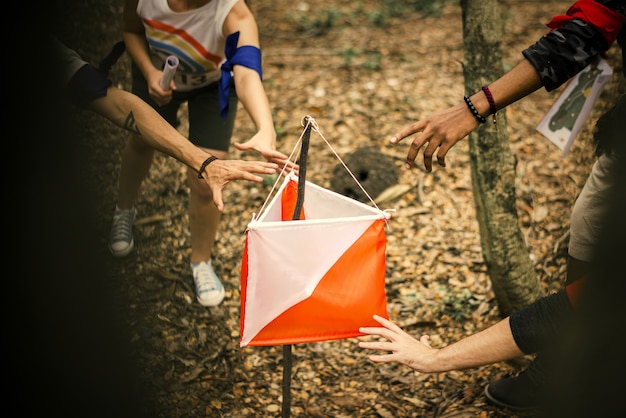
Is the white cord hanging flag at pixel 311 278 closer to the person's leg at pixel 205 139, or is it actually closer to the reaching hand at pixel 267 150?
the reaching hand at pixel 267 150

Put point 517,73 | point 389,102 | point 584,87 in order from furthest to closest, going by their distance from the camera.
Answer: point 389,102 < point 584,87 < point 517,73

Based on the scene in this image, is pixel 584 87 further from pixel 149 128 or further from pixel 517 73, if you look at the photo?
pixel 149 128

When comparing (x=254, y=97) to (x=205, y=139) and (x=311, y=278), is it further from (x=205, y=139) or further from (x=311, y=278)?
(x=311, y=278)

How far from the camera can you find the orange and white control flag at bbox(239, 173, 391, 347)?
5.27 feet

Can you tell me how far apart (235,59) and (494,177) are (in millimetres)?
1259

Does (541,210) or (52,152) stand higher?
(541,210)

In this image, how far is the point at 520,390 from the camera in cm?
237

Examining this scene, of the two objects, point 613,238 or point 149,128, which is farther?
point 149,128

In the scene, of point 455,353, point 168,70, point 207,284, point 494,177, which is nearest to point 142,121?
point 168,70

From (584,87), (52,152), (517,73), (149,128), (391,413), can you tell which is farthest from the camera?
(391,413)

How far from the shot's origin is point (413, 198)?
12.5ft

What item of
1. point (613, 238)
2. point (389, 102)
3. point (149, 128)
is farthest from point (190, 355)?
point (389, 102)

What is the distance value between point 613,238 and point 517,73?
96cm

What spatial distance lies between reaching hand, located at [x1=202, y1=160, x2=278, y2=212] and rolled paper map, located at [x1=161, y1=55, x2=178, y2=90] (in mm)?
523
